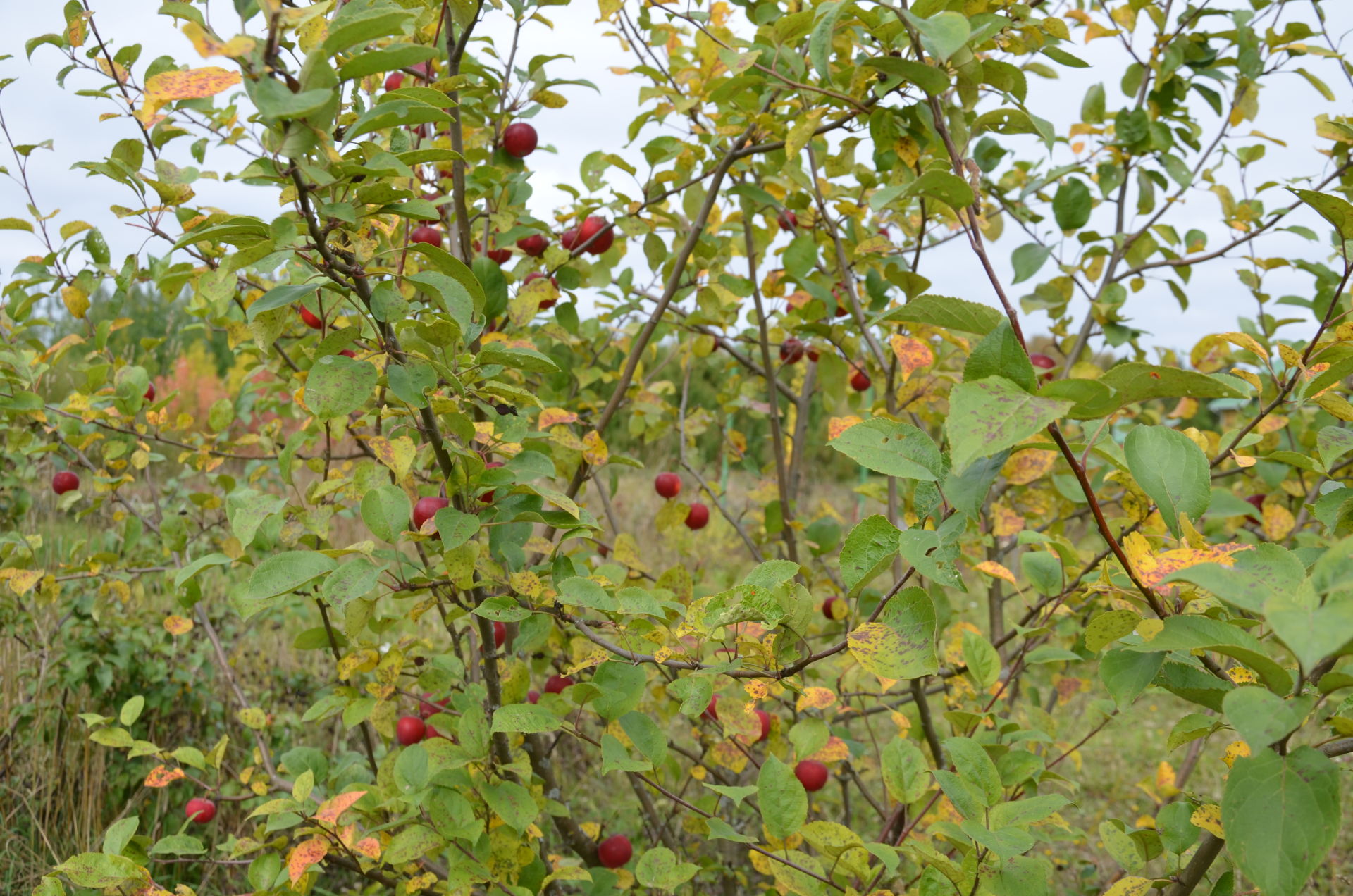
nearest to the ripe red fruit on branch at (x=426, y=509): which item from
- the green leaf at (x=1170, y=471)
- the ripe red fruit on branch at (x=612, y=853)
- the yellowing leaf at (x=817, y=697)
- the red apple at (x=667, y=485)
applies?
the yellowing leaf at (x=817, y=697)

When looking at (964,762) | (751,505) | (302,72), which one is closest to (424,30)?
(302,72)

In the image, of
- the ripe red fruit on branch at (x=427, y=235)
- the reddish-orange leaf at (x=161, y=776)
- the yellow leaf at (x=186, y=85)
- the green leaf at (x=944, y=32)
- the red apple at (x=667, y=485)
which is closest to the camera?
the yellow leaf at (x=186, y=85)

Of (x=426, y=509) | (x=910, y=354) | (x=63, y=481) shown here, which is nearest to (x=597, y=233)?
(x=426, y=509)

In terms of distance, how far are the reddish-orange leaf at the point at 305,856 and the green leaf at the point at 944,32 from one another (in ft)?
3.68

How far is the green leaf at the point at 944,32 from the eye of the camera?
74 centimetres

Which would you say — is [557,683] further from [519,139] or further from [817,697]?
[519,139]

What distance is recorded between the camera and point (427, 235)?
1.52m

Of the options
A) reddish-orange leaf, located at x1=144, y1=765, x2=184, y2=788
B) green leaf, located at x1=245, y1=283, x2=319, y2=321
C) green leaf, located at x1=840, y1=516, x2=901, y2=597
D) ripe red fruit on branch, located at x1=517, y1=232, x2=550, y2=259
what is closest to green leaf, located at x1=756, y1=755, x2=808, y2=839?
green leaf, located at x1=840, y1=516, x2=901, y2=597

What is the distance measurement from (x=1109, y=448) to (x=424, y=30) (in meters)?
1.16

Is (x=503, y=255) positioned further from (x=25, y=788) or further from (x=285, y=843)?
(x=25, y=788)

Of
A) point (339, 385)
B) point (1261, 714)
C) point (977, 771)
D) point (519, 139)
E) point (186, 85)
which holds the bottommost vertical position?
point (977, 771)

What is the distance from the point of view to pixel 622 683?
1048mm

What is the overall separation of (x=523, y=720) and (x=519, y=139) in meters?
1.08

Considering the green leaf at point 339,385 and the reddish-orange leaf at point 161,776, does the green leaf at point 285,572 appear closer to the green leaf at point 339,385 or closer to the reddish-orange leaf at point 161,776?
the green leaf at point 339,385
